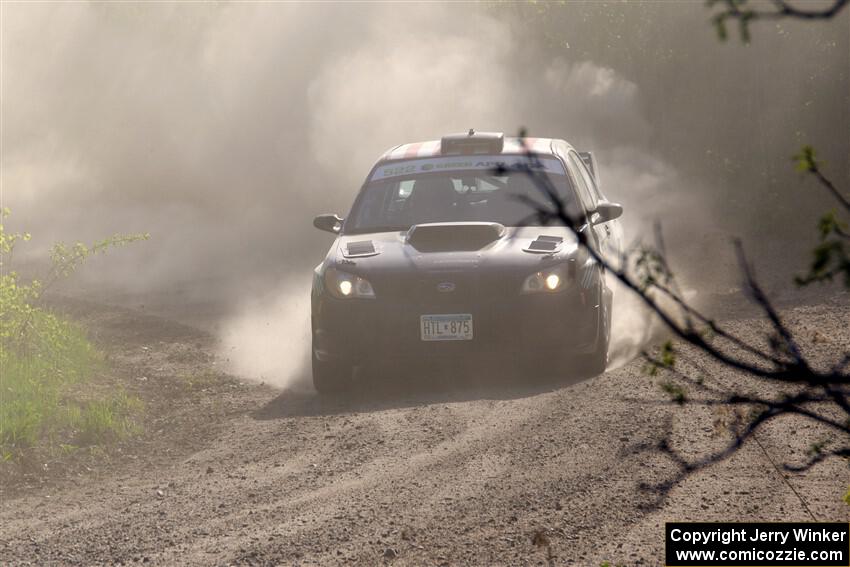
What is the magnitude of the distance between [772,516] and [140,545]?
2.72 m

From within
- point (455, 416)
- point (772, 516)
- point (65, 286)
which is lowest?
point (65, 286)

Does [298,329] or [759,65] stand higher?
[759,65]

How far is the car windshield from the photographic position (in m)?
9.44

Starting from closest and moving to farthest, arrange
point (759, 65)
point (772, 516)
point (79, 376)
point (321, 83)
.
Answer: point (772, 516) < point (79, 376) < point (759, 65) < point (321, 83)

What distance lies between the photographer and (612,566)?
15.9 feet

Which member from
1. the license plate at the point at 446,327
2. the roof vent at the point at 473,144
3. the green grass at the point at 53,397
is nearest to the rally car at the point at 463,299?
the license plate at the point at 446,327

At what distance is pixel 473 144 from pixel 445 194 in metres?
0.59

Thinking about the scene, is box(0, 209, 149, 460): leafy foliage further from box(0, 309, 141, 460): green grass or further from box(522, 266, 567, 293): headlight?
box(522, 266, 567, 293): headlight

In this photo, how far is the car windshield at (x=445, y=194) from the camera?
9438mm

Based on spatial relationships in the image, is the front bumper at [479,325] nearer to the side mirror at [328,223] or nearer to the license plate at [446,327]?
the license plate at [446,327]

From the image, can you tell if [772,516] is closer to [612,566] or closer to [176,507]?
[612,566]

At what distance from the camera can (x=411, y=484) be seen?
6387 millimetres

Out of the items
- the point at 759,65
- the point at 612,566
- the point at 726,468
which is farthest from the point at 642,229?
the point at 612,566

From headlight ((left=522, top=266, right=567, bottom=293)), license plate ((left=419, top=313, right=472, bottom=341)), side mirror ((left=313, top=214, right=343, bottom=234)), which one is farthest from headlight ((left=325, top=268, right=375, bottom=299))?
headlight ((left=522, top=266, right=567, bottom=293))
